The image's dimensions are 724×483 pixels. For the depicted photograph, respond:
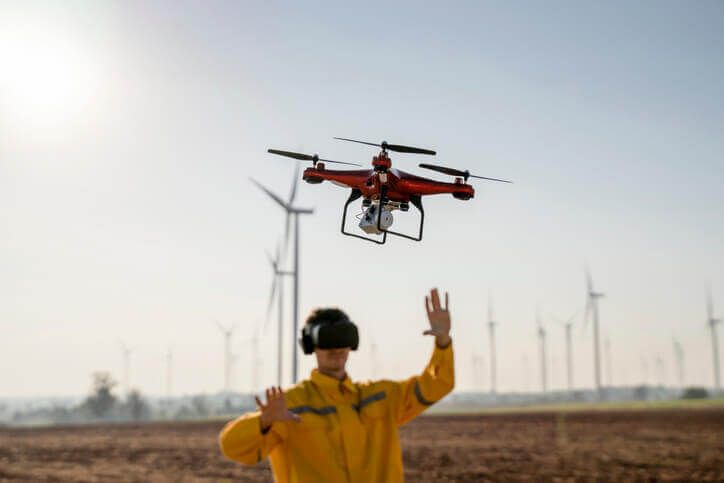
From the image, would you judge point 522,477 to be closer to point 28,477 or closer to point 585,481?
point 585,481

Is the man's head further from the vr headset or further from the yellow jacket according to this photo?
the yellow jacket

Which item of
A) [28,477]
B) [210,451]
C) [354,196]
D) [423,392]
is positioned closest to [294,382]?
[423,392]

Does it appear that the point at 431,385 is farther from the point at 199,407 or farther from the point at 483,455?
the point at 199,407

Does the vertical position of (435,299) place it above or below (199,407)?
above

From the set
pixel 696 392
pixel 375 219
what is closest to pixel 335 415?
pixel 375 219

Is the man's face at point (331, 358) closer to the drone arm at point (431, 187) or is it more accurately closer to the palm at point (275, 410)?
the palm at point (275, 410)

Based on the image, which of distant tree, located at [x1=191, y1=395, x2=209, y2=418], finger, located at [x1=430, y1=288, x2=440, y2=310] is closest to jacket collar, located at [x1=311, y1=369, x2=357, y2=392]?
finger, located at [x1=430, y1=288, x2=440, y2=310]
